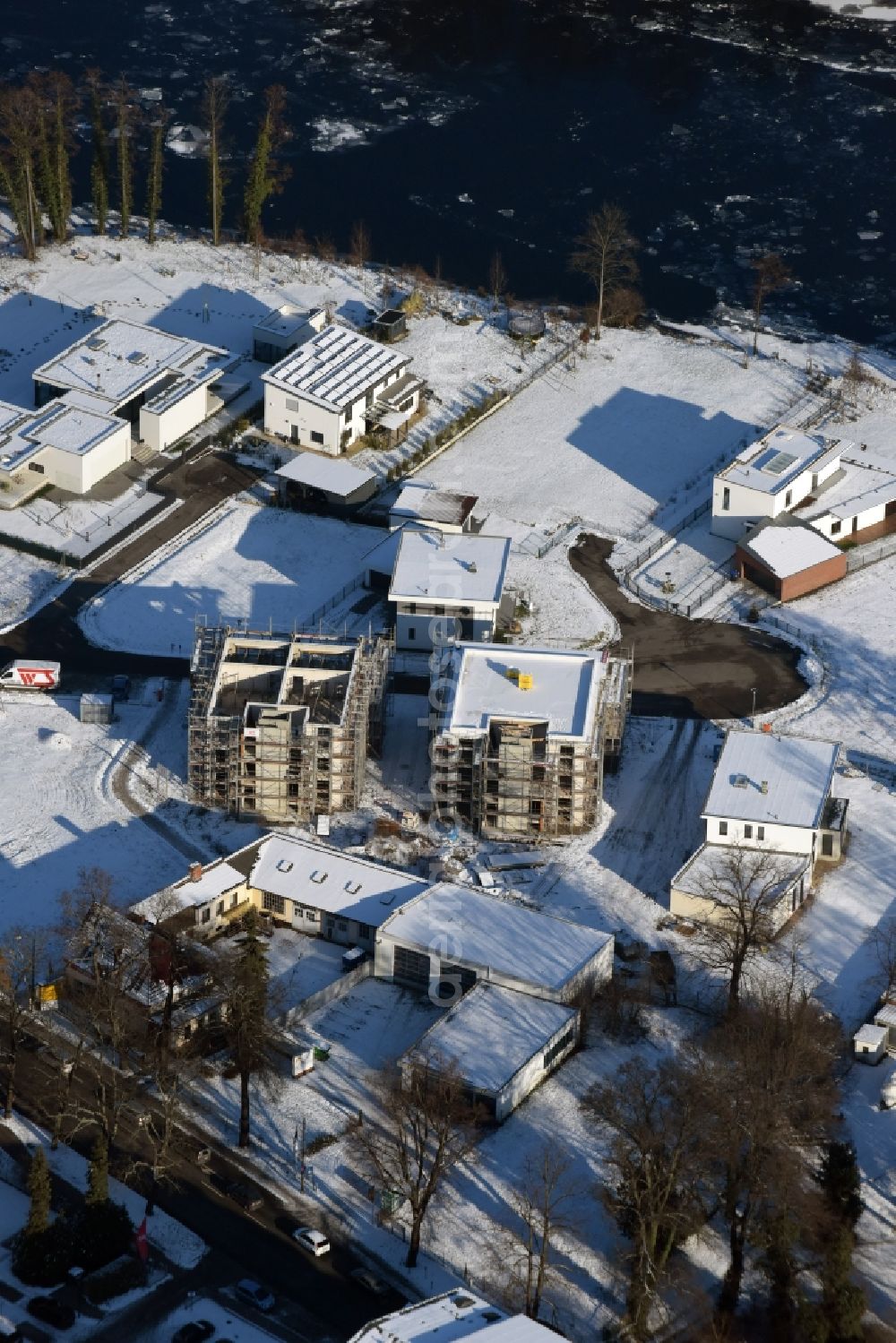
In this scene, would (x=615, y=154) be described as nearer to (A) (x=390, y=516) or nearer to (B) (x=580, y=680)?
(A) (x=390, y=516)

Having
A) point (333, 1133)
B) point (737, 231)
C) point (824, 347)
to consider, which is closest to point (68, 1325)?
point (333, 1133)

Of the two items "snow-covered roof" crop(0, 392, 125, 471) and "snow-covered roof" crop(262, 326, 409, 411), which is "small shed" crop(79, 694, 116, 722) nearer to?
"snow-covered roof" crop(0, 392, 125, 471)

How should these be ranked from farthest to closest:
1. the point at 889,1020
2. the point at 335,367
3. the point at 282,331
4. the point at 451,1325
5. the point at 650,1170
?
the point at 282,331, the point at 335,367, the point at 889,1020, the point at 650,1170, the point at 451,1325

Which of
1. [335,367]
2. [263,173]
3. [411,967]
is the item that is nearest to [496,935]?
[411,967]

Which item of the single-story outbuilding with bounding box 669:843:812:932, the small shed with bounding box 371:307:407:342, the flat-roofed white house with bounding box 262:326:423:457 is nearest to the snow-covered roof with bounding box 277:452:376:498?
the flat-roofed white house with bounding box 262:326:423:457

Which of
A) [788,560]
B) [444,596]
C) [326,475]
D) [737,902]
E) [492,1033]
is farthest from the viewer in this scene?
[326,475]

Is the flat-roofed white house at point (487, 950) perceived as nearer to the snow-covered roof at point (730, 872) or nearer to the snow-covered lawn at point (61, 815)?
the snow-covered roof at point (730, 872)

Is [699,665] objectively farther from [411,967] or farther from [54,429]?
[54,429]

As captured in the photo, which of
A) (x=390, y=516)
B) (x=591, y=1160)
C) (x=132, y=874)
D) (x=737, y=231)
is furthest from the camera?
(x=737, y=231)
